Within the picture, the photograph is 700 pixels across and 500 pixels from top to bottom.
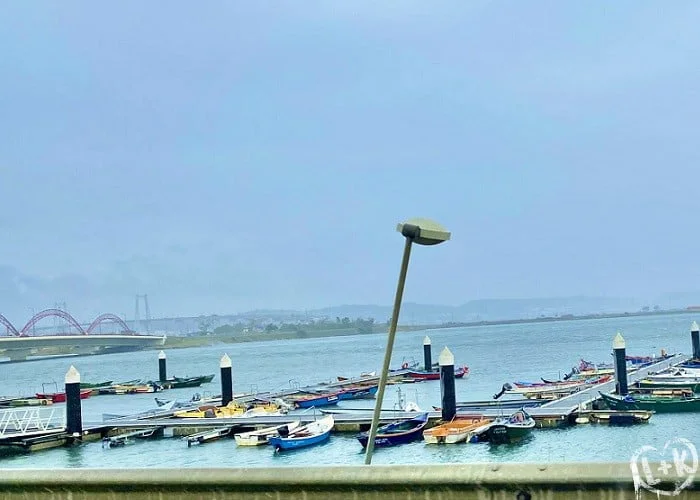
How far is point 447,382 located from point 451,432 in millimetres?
1984

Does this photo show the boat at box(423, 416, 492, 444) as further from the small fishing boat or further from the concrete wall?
the concrete wall

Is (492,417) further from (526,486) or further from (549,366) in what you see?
(549,366)

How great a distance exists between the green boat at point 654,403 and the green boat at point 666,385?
12.4ft

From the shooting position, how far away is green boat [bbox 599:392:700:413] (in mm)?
32562

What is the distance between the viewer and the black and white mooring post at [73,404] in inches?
1282

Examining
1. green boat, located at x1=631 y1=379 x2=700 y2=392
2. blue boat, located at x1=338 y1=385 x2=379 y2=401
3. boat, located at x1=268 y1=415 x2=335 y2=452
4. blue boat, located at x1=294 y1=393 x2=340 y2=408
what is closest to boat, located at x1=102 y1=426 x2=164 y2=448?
boat, located at x1=268 y1=415 x2=335 y2=452

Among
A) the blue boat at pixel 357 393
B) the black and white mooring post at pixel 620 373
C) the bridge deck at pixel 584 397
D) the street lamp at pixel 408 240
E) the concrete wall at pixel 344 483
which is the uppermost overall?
the street lamp at pixel 408 240

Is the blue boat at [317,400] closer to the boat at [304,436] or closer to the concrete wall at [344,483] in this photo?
the boat at [304,436]

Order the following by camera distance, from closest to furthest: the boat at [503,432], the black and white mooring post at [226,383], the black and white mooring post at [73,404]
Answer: the boat at [503,432]
the black and white mooring post at [73,404]
the black and white mooring post at [226,383]

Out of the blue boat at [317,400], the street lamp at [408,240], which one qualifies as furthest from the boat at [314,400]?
the street lamp at [408,240]

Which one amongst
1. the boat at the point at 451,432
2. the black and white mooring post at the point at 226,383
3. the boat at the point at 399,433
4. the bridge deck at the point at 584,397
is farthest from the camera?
the black and white mooring post at the point at 226,383

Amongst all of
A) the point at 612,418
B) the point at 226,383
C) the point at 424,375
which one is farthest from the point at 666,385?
the point at 424,375

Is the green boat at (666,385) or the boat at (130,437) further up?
the green boat at (666,385)

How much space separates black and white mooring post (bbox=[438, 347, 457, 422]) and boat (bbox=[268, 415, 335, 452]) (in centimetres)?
417
